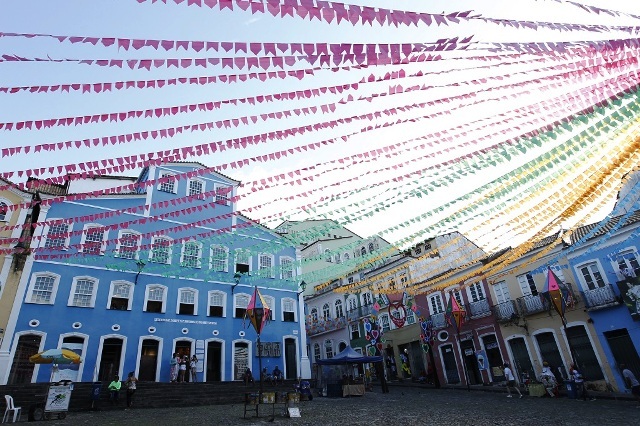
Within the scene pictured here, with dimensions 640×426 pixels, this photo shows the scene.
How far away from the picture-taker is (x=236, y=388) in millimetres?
16734

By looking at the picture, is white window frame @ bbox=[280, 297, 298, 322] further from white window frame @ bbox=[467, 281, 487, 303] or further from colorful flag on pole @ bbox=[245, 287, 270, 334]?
colorful flag on pole @ bbox=[245, 287, 270, 334]

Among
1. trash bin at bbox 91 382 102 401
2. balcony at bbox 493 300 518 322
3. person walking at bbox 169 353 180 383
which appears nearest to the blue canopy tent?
person walking at bbox 169 353 180 383

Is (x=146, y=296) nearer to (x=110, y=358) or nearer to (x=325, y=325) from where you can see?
(x=110, y=358)

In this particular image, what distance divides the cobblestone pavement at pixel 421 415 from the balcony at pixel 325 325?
16864 millimetres

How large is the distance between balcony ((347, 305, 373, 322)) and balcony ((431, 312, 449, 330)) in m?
5.64

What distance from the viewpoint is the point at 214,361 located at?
1956 cm

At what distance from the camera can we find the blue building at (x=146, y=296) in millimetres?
15922

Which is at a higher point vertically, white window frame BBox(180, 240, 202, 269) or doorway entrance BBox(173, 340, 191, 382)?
white window frame BBox(180, 240, 202, 269)

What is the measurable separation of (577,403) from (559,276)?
23.7 feet

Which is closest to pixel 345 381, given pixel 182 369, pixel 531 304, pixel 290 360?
pixel 290 360

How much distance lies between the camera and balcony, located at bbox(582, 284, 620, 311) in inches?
638

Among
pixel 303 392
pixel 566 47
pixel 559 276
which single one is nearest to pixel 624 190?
pixel 559 276

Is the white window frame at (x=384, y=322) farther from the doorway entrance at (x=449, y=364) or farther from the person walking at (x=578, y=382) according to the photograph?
the person walking at (x=578, y=382)

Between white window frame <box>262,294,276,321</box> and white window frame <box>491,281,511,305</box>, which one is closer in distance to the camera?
white window frame <box>491,281,511,305</box>
